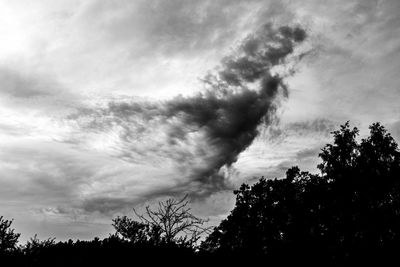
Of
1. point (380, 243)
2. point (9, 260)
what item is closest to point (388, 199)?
point (380, 243)

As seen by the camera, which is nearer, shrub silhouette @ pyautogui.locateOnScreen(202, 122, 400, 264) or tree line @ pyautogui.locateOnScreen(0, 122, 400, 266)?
tree line @ pyautogui.locateOnScreen(0, 122, 400, 266)

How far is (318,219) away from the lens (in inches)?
1713

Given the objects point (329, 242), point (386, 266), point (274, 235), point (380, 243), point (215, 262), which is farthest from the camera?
point (274, 235)

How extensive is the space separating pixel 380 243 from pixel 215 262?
30.7 meters

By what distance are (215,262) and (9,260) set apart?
7792 mm

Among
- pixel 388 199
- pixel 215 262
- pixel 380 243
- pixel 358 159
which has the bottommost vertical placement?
pixel 215 262

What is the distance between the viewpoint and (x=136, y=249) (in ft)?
38.2

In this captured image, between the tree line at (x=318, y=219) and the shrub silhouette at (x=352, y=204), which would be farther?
the shrub silhouette at (x=352, y=204)

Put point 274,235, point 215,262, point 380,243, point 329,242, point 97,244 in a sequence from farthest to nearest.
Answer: point 274,235 → point 329,242 → point 380,243 → point 215,262 → point 97,244

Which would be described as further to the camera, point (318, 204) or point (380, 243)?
point (318, 204)

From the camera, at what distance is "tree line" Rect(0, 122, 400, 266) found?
49.0ft

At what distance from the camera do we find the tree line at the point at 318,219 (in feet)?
49.0

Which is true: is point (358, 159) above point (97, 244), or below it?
above

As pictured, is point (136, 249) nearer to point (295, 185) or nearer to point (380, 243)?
point (380, 243)
